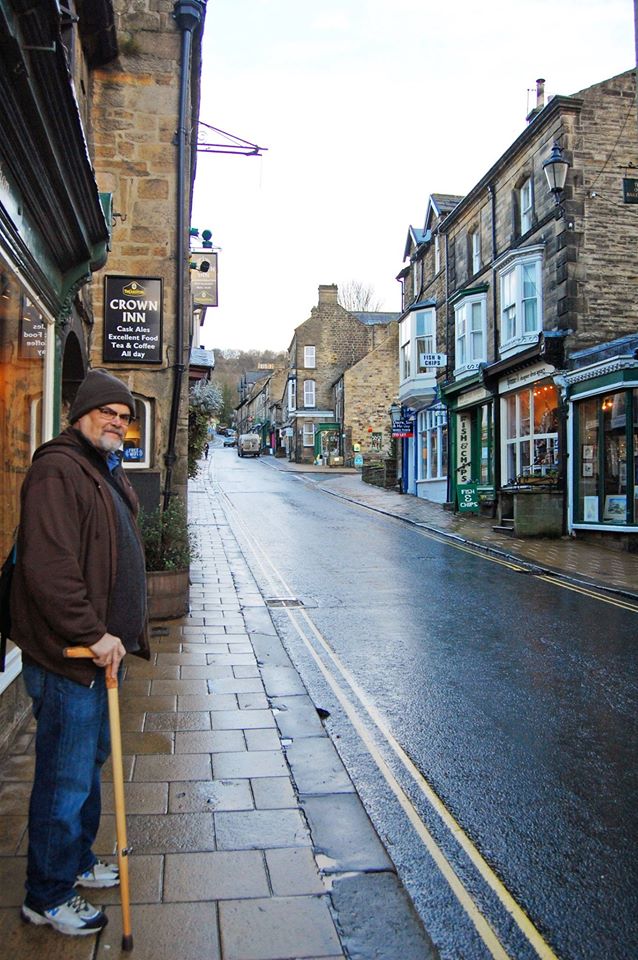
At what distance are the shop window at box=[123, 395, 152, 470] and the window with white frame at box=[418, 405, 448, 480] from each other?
18.6 m

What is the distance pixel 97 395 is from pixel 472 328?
2273cm

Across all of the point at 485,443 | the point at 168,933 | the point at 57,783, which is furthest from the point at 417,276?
the point at 168,933

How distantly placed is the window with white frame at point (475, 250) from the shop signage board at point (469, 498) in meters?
7.06

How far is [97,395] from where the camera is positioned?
302 centimetres

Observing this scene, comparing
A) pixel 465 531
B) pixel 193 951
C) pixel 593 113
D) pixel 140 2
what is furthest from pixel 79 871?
pixel 593 113

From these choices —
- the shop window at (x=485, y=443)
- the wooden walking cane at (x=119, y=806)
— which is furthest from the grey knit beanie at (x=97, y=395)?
the shop window at (x=485, y=443)

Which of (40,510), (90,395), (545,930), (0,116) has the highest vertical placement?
(0,116)

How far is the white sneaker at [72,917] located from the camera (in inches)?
110

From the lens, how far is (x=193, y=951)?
272 centimetres

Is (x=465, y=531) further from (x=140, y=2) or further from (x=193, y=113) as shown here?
(x=140, y=2)

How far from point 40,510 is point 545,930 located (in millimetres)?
2463

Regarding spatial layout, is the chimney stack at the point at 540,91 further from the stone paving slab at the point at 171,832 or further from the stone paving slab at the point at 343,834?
the stone paving slab at the point at 171,832

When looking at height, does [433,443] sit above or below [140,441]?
above

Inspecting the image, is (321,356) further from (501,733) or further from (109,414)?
(109,414)
